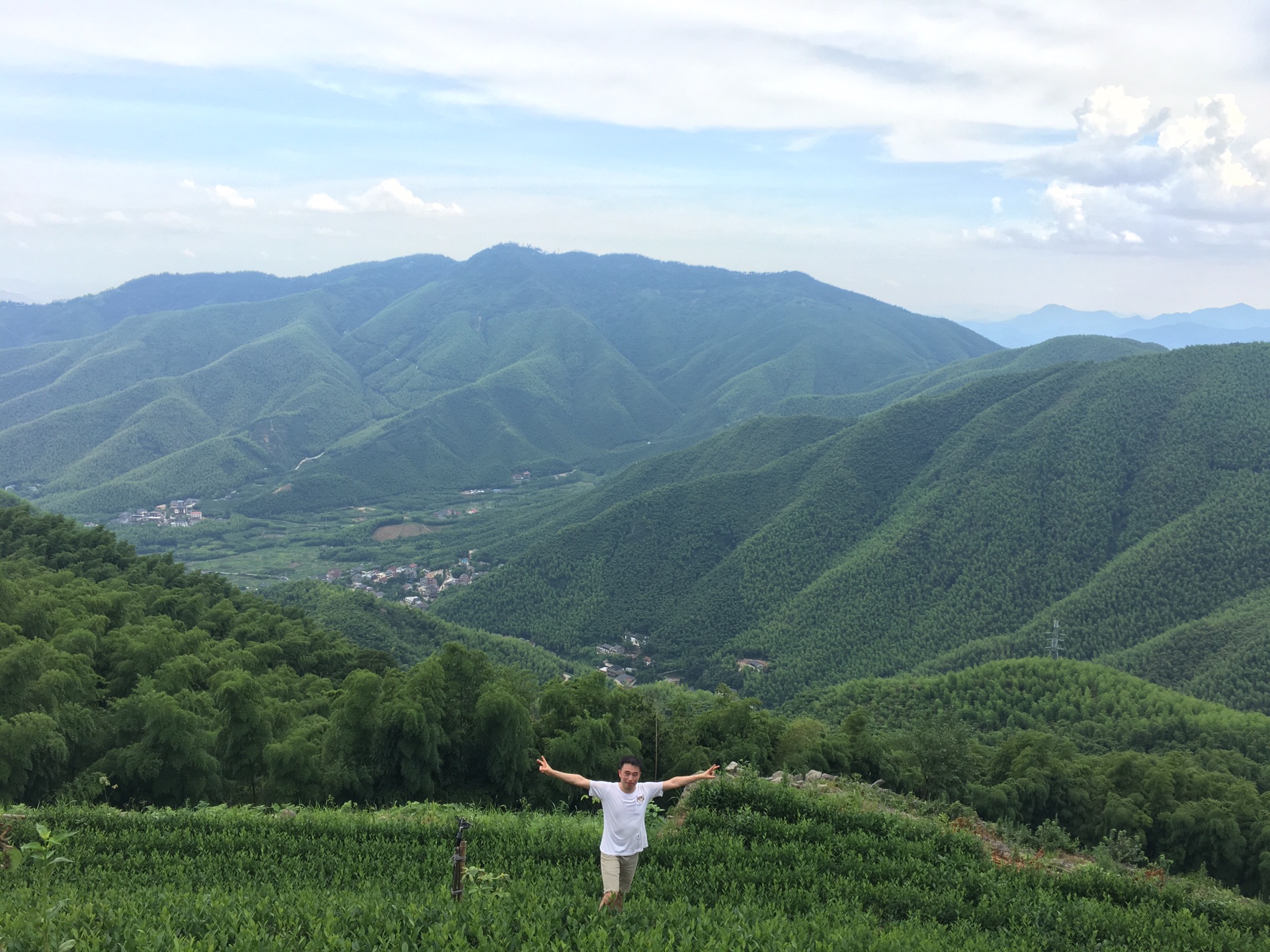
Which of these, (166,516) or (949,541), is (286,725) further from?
(166,516)

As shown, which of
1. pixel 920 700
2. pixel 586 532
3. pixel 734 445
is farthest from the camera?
pixel 734 445

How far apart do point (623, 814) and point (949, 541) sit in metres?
113

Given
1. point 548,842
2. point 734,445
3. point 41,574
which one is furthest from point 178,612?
point 734,445

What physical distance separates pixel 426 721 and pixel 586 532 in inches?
4331

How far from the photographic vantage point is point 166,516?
184 m

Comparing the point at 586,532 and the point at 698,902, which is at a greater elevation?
the point at 698,902

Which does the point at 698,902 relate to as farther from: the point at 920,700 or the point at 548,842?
the point at 920,700

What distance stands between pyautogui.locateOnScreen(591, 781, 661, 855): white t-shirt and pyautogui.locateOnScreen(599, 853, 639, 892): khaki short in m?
0.16

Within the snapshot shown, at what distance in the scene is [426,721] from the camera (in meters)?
25.4

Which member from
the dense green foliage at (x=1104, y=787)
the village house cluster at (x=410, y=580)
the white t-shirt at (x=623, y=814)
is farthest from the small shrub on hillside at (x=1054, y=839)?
the village house cluster at (x=410, y=580)

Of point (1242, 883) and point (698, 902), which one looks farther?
point (1242, 883)

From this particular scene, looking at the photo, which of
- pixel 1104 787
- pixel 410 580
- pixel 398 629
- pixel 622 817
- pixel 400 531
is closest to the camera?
pixel 622 817

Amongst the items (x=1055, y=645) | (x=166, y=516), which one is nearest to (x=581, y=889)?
(x=1055, y=645)

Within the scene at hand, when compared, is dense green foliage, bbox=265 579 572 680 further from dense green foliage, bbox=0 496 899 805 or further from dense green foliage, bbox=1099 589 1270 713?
dense green foliage, bbox=1099 589 1270 713
